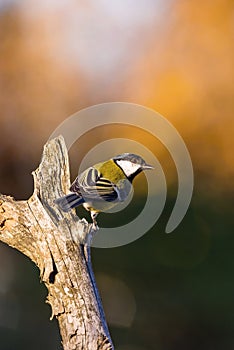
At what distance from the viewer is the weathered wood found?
1644 millimetres

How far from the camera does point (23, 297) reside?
452cm

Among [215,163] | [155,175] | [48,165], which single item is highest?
[215,163]

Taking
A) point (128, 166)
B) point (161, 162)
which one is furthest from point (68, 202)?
point (161, 162)

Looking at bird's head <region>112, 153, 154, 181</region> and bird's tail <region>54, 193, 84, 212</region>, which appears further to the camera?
bird's head <region>112, 153, 154, 181</region>

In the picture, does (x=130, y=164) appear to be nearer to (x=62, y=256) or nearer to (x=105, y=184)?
(x=105, y=184)

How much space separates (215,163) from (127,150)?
131cm

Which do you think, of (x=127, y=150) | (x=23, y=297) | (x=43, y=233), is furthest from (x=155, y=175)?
(x=43, y=233)

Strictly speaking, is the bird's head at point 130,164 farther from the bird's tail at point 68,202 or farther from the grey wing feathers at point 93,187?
the bird's tail at point 68,202

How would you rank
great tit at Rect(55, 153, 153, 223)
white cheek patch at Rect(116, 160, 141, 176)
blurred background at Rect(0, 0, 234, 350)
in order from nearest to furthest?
great tit at Rect(55, 153, 153, 223) → white cheek patch at Rect(116, 160, 141, 176) → blurred background at Rect(0, 0, 234, 350)

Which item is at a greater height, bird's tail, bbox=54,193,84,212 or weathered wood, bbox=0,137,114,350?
bird's tail, bbox=54,193,84,212

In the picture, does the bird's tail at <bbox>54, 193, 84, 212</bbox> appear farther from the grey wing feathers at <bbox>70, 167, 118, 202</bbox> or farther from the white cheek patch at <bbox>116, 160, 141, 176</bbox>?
the white cheek patch at <bbox>116, 160, 141, 176</bbox>

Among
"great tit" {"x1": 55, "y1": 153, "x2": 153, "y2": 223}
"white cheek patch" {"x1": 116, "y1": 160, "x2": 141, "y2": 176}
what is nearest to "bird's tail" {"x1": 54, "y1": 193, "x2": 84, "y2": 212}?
"great tit" {"x1": 55, "y1": 153, "x2": 153, "y2": 223}

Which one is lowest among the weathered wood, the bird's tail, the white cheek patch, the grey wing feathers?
the weathered wood

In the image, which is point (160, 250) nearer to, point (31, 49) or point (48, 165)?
point (31, 49)
